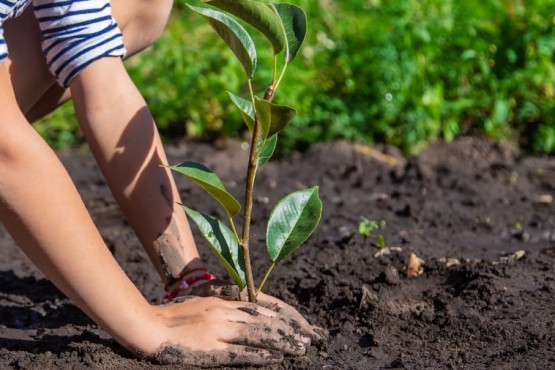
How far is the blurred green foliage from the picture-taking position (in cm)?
445

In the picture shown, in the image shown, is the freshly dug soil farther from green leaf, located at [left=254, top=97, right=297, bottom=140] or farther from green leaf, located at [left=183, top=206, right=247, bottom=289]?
green leaf, located at [left=254, top=97, right=297, bottom=140]

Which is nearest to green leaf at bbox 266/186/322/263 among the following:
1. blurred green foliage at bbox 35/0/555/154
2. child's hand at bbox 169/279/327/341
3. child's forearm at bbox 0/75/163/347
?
child's hand at bbox 169/279/327/341

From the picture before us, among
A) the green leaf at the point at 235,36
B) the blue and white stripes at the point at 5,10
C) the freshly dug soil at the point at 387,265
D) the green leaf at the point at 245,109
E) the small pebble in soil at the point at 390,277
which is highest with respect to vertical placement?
the blue and white stripes at the point at 5,10

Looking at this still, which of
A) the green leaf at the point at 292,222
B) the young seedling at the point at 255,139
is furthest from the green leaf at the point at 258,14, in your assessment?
the green leaf at the point at 292,222

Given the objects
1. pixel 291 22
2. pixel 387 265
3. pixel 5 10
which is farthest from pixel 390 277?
pixel 5 10

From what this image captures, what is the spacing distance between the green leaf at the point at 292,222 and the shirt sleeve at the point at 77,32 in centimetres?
62

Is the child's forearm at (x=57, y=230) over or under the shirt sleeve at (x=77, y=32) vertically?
under

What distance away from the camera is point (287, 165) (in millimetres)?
4441

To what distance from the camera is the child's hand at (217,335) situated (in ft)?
7.49

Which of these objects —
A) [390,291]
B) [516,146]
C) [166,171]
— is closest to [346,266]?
[390,291]

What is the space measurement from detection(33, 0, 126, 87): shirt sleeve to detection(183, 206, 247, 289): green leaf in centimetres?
52

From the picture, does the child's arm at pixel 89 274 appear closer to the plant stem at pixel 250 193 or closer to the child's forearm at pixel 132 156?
the plant stem at pixel 250 193

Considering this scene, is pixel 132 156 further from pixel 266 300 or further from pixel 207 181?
pixel 266 300

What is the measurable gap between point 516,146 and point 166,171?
2427mm
